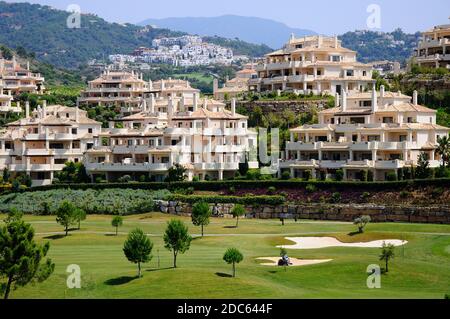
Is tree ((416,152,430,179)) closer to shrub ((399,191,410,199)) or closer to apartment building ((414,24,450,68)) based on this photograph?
shrub ((399,191,410,199))

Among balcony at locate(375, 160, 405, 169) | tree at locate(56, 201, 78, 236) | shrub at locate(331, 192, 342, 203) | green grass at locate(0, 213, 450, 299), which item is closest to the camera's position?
green grass at locate(0, 213, 450, 299)

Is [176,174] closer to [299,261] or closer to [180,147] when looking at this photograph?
[180,147]

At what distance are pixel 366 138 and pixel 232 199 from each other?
15293mm

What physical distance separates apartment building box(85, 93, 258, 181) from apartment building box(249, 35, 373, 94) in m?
12.5

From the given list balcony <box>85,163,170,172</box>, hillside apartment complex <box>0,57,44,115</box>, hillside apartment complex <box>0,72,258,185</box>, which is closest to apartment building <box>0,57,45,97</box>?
hillside apartment complex <box>0,57,44,115</box>

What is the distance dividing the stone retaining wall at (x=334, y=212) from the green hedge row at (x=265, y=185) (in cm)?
325

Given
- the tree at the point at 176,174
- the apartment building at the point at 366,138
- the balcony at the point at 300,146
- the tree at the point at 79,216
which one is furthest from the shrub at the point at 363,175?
the tree at the point at 79,216

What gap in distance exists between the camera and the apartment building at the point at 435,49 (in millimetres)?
129625

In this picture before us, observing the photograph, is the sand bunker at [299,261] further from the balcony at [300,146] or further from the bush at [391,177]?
the balcony at [300,146]

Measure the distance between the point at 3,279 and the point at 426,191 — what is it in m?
42.6

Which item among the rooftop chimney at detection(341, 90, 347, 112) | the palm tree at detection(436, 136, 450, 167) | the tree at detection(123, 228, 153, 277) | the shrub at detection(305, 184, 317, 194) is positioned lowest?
the tree at detection(123, 228, 153, 277)

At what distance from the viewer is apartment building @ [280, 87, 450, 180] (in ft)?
340
